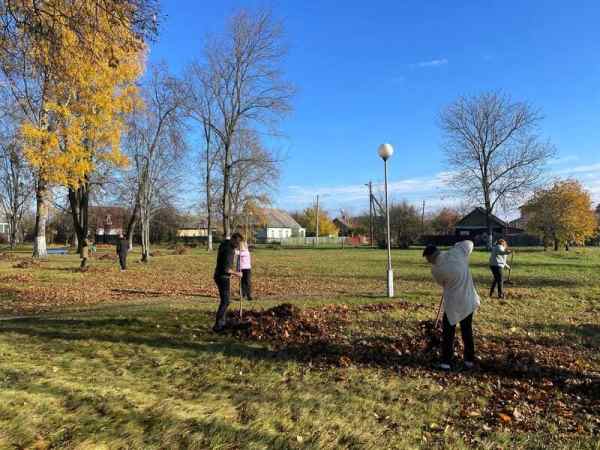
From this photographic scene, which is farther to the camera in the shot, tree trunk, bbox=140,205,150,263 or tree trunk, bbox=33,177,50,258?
tree trunk, bbox=140,205,150,263

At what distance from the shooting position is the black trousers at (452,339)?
226 inches

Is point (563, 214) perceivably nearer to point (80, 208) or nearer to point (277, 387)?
point (80, 208)

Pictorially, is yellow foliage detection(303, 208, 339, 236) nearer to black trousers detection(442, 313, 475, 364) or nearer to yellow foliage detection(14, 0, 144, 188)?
yellow foliage detection(14, 0, 144, 188)

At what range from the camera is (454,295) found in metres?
5.66

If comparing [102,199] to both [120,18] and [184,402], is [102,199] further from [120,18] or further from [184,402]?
[184,402]

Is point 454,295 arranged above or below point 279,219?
below

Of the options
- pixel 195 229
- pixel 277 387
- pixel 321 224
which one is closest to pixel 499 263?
pixel 277 387

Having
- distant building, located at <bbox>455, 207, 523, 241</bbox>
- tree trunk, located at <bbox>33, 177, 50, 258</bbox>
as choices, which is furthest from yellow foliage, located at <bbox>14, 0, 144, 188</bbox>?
distant building, located at <bbox>455, 207, 523, 241</bbox>

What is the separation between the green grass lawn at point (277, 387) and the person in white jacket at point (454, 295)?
1.14 feet

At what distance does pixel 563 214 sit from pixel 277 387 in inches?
1936

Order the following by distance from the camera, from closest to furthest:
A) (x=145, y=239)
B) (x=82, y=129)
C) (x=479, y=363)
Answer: (x=479, y=363)
(x=82, y=129)
(x=145, y=239)

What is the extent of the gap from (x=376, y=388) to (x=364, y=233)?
81.0m

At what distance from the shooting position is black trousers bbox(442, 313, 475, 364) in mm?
5742

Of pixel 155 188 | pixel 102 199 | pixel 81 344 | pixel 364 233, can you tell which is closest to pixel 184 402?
pixel 81 344
